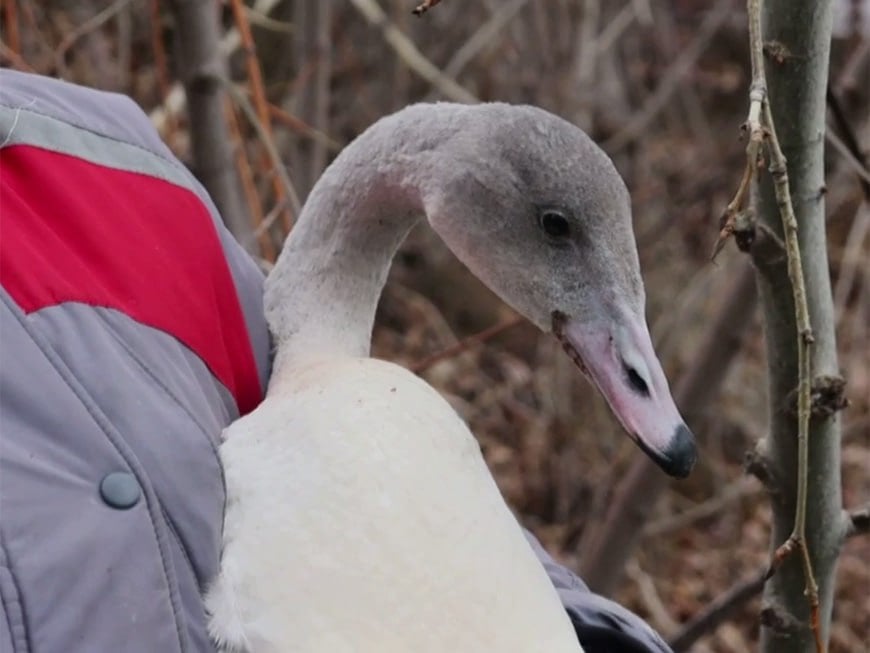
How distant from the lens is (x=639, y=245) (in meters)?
3.81

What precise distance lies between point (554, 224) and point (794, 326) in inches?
10.4

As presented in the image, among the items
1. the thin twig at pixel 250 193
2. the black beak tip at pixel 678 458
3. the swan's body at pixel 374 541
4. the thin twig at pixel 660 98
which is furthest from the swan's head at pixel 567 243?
the thin twig at pixel 660 98

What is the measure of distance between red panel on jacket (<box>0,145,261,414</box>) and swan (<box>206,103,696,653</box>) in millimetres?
100

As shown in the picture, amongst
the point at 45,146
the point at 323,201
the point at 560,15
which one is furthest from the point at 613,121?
the point at 45,146

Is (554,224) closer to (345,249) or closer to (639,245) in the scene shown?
(345,249)

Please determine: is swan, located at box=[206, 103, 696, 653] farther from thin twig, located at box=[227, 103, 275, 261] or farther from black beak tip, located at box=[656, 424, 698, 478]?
thin twig, located at box=[227, 103, 275, 261]

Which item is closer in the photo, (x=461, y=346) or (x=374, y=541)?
(x=374, y=541)

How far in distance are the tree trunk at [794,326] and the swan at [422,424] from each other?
0.54 feet

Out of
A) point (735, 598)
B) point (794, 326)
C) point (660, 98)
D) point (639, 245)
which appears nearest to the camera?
point (794, 326)

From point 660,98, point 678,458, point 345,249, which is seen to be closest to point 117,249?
point 345,249

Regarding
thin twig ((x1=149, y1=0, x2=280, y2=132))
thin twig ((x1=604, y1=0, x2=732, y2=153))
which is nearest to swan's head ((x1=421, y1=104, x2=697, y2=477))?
thin twig ((x1=149, y1=0, x2=280, y2=132))

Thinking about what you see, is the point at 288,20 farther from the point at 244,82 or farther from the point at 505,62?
the point at 505,62

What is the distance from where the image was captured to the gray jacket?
1.02m

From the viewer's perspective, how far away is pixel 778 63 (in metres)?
1.23
